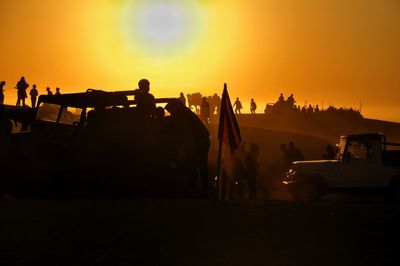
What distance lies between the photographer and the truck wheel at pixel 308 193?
20.2 m

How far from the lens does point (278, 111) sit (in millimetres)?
81188

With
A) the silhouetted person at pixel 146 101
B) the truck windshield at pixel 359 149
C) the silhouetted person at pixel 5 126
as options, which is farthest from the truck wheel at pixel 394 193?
the silhouetted person at pixel 5 126

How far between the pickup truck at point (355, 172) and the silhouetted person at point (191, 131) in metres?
5.21

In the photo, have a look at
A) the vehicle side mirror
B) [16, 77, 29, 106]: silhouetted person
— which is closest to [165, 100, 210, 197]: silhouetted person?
the vehicle side mirror

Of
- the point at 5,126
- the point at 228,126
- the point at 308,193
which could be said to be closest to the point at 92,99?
the point at 5,126

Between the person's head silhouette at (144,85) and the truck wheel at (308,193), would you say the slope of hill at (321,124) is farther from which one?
the person's head silhouette at (144,85)

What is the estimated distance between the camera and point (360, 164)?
19.7 m

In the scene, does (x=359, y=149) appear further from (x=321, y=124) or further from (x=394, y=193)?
(x=321, y=124)

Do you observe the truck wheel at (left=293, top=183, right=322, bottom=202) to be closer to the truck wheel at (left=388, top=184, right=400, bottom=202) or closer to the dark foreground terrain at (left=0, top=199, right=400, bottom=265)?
the truck wheel at (left=388, top=184, right=400, bottom=202)

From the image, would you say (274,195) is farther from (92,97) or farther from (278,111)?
(278,111)

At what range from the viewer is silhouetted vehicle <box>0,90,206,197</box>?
15.3 meters

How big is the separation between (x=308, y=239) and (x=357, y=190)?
34.1 feet

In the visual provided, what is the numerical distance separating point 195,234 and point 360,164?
10560 millimetres

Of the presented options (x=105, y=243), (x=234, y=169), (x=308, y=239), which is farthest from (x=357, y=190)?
(x=105, y=243)
